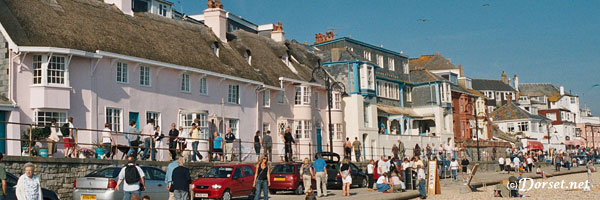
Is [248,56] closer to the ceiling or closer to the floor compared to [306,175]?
closer to the ceiling

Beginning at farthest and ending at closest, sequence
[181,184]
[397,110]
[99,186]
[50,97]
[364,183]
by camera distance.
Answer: [397,110]
[364,183]
[50,97]
[99,186]
[181,184]

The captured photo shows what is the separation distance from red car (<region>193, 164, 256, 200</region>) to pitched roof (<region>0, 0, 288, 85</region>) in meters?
8.09

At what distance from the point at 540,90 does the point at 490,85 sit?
68.4ft

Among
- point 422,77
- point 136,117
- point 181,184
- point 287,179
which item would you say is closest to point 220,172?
point 287,179

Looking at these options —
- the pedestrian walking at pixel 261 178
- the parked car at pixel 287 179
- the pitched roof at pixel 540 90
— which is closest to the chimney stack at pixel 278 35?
the parked car at pixel 287 179

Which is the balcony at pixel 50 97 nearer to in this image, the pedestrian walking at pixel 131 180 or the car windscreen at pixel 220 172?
the car windscreen at pixel 220 172

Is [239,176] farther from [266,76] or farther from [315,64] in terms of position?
[315,64]

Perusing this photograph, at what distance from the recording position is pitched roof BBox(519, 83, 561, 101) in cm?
11919

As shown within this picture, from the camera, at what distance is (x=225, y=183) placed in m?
21.9

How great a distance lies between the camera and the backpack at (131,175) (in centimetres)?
1614

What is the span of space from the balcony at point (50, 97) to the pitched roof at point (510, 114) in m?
74.2

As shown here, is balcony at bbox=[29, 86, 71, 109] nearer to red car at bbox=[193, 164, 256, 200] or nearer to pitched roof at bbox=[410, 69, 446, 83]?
red car at bbox=[193, 164, 256, 200]

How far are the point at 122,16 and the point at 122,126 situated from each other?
603 cm

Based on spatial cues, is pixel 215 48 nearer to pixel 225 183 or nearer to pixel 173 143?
pixel 173 143
